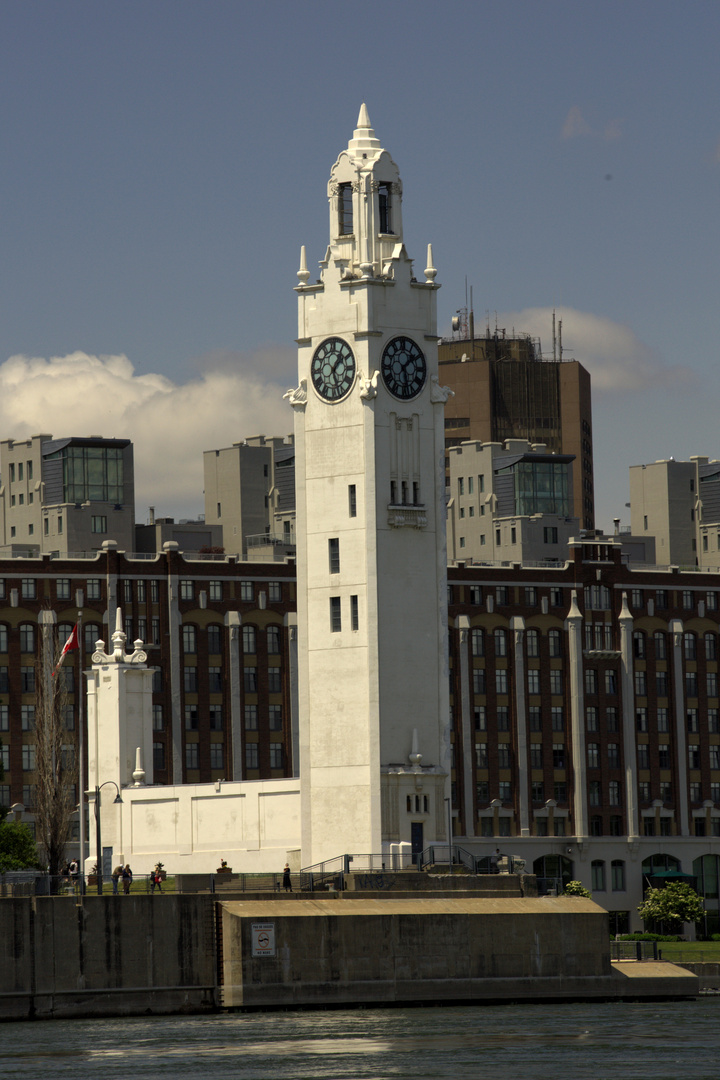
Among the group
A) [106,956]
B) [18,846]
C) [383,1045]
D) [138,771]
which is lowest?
[383,1045]

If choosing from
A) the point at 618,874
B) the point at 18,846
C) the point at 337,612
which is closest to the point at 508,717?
the point at 618,874

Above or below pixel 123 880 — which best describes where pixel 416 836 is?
above

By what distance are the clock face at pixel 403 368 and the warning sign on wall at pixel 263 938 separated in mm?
33359

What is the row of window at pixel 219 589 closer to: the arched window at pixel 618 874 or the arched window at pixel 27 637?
the arched window at pixel 27 637

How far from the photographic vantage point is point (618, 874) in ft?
598

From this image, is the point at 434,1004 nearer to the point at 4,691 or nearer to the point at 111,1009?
the point at 111,1009

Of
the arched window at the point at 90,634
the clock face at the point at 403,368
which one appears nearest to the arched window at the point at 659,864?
the arched window at the point at 90,634

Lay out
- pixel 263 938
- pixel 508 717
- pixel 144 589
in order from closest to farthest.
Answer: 1. pixel 263 938
2. pixel 144 589
3. pixel 508 717

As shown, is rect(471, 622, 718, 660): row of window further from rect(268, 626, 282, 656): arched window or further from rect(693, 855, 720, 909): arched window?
rect(693, 855, 720, 909): arched window

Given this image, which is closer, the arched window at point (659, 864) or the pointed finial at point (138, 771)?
the pointed finial at point (138, 771)

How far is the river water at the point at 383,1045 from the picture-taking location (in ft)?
259

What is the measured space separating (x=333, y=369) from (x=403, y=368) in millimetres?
3723

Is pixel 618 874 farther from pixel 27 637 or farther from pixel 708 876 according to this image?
pixel 27 637

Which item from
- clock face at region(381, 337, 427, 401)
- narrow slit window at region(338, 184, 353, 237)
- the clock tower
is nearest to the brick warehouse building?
the clock tower
